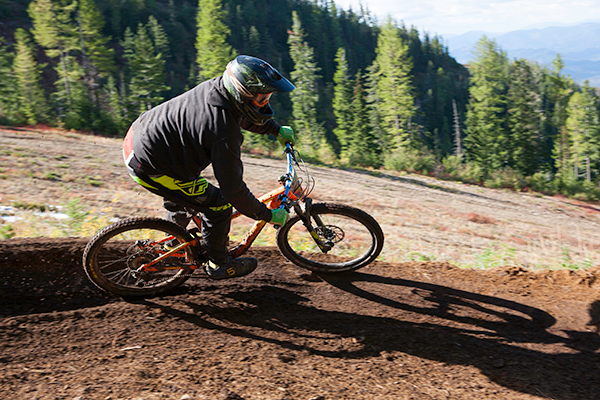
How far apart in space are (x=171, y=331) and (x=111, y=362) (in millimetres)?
644

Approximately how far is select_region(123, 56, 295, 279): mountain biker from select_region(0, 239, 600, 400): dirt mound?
122cm

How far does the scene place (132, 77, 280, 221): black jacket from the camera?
3.42m

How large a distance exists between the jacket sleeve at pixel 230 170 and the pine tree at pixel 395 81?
4126 centimetres

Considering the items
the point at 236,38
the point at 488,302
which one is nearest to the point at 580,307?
the point at 488,302

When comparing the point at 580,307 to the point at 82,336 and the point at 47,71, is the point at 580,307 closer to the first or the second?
the point at 82,336

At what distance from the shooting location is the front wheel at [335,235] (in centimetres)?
507

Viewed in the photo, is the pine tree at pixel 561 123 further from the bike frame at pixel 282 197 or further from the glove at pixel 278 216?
the glove at pixel 278 216

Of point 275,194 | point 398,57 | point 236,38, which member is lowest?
point 275,194

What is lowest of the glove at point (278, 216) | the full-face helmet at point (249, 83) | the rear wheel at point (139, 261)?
the rear wheel at point (139, 261)

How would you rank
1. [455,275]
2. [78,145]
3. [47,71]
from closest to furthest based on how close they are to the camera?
1. [455,275]
2. [78,145]
3. [47,71]

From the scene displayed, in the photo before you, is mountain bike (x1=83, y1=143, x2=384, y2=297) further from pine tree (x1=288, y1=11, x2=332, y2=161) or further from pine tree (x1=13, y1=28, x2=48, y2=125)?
pine tree (x1=288, y1=11, x2=332, y2=161)

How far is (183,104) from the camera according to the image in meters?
3.62

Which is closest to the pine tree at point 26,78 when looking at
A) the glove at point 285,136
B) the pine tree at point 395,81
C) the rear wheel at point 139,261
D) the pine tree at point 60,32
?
the pine tree at point 60,32

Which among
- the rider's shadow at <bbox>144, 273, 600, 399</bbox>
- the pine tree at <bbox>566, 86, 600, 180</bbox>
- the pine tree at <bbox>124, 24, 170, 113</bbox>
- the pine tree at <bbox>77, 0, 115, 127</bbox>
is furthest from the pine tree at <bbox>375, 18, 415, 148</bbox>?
the rider's shadow at <bbox>144, 273, 600, 399</bbox>
